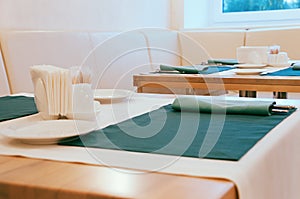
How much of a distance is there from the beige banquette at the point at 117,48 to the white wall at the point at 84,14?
129 millimetres

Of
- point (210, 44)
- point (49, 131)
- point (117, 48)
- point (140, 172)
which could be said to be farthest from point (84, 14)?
point (140, 172)

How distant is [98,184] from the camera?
523mm

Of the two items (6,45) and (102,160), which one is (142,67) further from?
(102,160)

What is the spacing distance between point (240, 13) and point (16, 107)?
3.22 m

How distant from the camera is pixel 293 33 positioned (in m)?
3.26

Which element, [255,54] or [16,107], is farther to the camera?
[255,54]

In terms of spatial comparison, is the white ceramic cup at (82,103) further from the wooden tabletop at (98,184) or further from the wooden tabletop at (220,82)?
the wooden tabletop at (220,82)

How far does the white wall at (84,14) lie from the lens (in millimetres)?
2439

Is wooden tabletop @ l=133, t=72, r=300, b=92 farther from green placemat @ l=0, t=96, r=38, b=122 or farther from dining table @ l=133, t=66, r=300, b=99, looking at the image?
green placemat @ l=0, t=96, r=38, b=122

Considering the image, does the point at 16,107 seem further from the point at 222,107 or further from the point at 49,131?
the point at 222,107

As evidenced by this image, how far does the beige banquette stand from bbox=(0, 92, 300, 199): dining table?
3.03ft

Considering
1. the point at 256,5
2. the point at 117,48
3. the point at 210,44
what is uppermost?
the point at 256,5

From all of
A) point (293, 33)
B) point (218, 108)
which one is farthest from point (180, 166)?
point (293, 33)

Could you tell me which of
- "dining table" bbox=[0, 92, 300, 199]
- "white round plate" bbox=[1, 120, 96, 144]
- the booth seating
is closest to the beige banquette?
the booth seating
